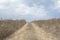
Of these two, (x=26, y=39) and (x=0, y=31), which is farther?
(x=0, y=31)

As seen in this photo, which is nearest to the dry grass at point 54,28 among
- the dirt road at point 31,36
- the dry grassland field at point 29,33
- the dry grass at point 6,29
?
the dry grassland field at point 29,33

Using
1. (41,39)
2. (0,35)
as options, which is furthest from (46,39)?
(0,35)

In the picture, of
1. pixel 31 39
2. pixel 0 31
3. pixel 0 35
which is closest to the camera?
pixel 31 39

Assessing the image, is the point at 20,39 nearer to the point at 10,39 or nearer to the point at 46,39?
the point at 10,39

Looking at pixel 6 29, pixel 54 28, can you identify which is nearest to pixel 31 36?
pixel 6 29

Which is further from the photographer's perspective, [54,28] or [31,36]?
[54,28]

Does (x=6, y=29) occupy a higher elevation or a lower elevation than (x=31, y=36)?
lower

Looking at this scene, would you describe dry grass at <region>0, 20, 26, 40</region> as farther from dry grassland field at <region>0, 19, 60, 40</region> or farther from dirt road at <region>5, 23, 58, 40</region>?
dirt road at <region>5, 23, 58, 40</region>

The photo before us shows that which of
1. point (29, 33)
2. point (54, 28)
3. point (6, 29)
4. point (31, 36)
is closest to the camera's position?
point (31, 36)

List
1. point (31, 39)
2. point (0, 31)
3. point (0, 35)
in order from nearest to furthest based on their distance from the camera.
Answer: point (31, 39) < point (0, 35) < point (0, 31)

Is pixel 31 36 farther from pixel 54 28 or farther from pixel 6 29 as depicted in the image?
pixel 54 28

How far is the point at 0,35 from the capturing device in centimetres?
2495

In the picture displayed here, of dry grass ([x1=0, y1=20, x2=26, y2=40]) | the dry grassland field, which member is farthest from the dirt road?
dry grass ([x1=0, y1=20, x2=26, y2=40])

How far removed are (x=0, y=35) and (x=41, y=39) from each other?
5.29 meters
